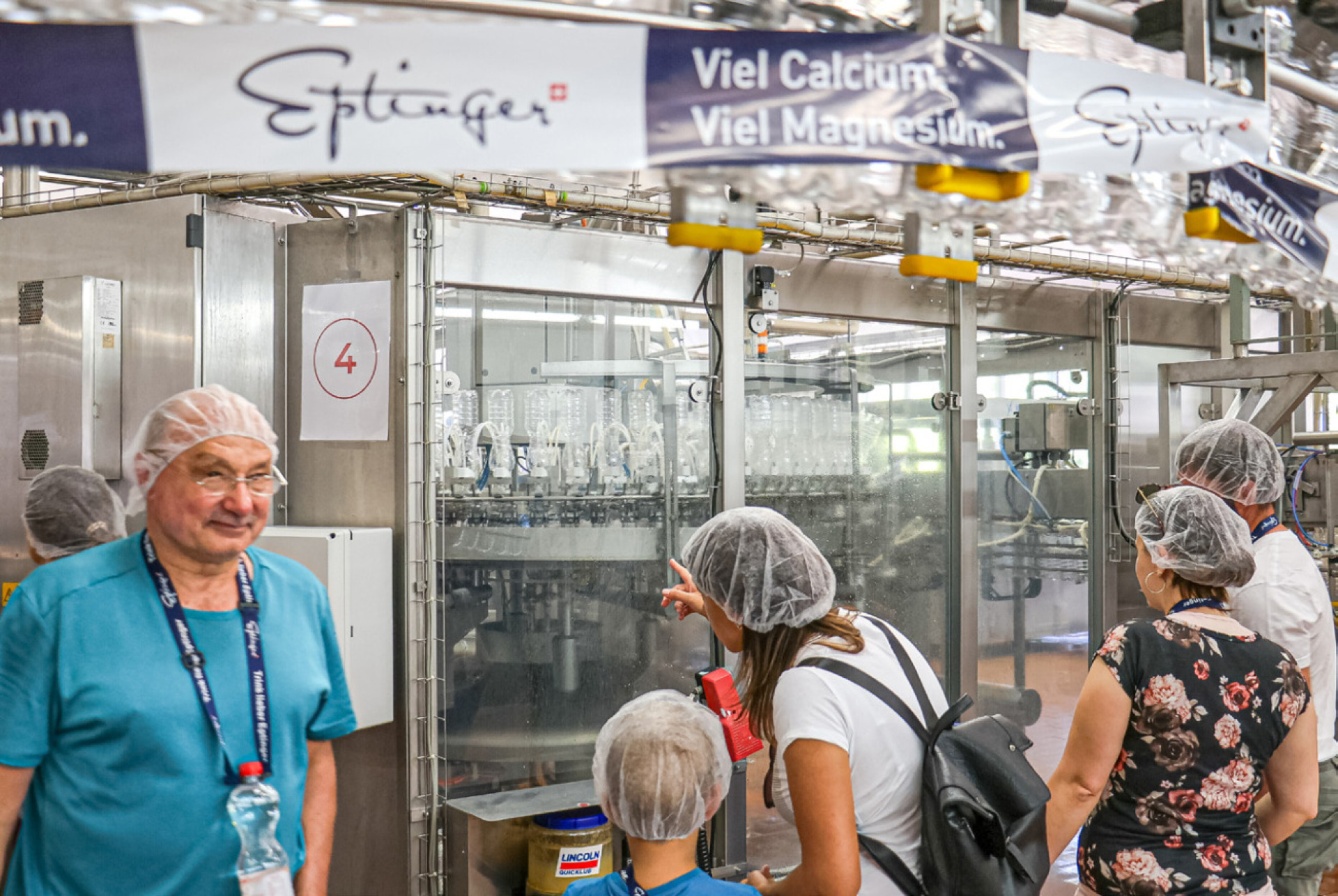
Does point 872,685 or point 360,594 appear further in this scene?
point 360,594

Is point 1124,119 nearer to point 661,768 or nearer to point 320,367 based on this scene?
point 661,768

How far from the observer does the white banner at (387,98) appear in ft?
3.94

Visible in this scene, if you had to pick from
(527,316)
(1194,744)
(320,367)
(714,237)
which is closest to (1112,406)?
(527,316)

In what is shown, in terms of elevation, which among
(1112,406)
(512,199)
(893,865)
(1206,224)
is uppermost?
(512,199)

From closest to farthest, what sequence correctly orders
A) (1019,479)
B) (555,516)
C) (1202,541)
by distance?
(1202,541), (555,516), (1019,479)

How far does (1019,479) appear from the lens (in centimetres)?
446

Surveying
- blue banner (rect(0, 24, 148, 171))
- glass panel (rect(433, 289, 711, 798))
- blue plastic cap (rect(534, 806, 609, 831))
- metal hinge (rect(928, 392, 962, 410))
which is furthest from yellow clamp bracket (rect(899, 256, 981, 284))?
metal hinge (rect(928, 392, 962, 410))

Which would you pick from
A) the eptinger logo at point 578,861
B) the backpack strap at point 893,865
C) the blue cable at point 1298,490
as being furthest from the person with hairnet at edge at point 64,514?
the blue cable at point 1298,490

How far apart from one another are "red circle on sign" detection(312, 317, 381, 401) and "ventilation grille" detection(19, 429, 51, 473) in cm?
77

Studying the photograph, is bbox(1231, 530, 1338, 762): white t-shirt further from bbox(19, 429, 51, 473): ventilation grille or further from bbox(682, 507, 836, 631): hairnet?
bbox(19, 429, 51, 473): ventilation grille

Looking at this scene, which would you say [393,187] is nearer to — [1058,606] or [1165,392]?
[1165,392]

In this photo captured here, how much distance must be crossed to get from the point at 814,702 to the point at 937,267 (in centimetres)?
63

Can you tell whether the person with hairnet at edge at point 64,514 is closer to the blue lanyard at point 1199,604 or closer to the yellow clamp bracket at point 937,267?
the yellow clamp bracket at point 937,267

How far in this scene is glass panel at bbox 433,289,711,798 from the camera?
10.8 ft
